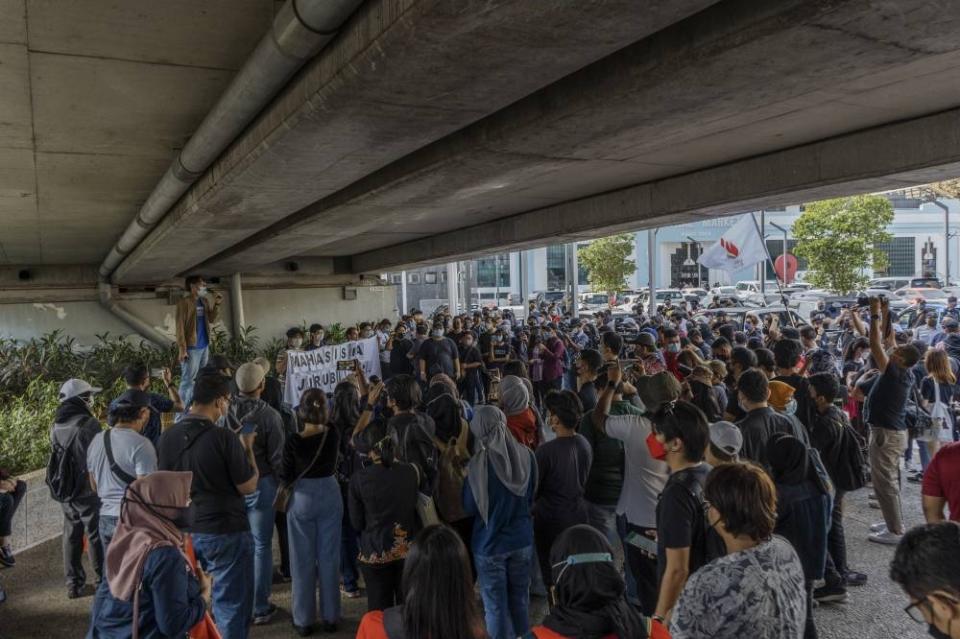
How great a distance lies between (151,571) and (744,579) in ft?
8.06

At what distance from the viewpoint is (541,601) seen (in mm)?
5406

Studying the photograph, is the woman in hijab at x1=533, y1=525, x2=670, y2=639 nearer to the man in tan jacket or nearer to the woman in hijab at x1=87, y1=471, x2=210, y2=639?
the woman in hijab at x1=87, y1=471, x2=210, y2=639

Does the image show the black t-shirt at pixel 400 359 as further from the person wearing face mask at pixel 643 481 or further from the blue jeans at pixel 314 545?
the person wearing face mask at pixel 643 481

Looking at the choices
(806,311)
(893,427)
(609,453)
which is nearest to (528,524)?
(609,453)

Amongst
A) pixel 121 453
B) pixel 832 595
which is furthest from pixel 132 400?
pixel 832 595

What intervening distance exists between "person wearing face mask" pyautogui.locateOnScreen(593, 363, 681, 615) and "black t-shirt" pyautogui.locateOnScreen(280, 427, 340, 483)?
1.94 meters

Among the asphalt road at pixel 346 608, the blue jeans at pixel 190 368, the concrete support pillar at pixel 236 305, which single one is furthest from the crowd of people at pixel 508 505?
the concrete support pillar at pixel 236 305

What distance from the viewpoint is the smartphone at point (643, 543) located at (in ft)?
14.0

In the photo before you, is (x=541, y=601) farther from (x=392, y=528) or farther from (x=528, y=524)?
(x=392, y=528)

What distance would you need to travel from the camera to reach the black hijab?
2.25 m

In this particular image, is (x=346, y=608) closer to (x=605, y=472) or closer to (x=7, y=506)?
(x=605, y=472)

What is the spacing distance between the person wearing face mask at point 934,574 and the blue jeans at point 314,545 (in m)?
3.58

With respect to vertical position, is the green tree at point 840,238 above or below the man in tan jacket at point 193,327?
above

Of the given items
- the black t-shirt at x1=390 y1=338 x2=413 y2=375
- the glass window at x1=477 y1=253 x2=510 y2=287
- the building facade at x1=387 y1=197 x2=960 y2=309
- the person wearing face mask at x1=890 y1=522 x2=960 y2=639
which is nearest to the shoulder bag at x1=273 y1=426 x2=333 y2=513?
the person wearing face mask at x1=890 y1=522 x2=960 y2=639
